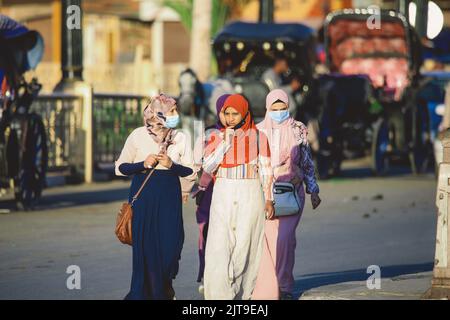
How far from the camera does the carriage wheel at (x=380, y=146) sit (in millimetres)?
27281

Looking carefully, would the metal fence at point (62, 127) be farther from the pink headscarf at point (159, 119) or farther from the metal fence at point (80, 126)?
the pink headscarf at point (159, 119)

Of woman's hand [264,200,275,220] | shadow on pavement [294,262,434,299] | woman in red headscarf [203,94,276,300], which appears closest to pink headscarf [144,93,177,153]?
woman in red headscarf [203,94,276,300]

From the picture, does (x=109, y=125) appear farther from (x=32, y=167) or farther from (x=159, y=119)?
(x=159, y=119)

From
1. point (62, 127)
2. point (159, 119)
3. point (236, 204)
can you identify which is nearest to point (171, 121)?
point (159, 119)

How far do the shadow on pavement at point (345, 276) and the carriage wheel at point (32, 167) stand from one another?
21.2ft

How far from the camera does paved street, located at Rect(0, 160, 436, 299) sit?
1296cm

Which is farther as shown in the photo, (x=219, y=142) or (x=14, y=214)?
(x=14, y=214)

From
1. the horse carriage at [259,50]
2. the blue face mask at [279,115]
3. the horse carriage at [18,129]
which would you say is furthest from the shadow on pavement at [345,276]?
the horse carriage at [259,50]

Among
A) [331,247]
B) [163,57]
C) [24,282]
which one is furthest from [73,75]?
[163,57]

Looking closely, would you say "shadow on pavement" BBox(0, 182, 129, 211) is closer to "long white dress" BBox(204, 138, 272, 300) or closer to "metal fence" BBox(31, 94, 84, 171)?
"metal fence" BBox(31, 94, 84, 171)

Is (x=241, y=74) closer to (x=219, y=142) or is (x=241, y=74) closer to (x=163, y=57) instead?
(x=219, y=142)

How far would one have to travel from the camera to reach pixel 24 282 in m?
12.8

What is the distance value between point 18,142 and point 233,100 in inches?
344

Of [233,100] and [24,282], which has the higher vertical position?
[233,100]
